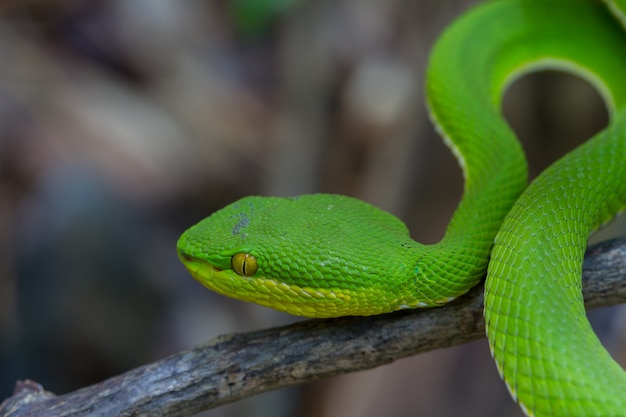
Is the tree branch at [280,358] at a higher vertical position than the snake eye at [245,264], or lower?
lower

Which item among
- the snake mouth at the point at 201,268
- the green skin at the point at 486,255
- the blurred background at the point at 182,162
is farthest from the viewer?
the blurred background at the point at 182,162

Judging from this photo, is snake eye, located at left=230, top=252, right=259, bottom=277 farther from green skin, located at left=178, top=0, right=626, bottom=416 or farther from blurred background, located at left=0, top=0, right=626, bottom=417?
blurred background, located at left=0, top=0, right=626, bottom=417

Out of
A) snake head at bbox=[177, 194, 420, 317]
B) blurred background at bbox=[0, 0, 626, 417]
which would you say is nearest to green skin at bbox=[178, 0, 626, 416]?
snake head at bbox=[177, 194, 420, 317]

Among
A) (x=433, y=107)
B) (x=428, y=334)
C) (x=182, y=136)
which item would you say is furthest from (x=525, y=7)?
(x=182, y=136)

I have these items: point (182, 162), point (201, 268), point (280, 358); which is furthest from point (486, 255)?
point (182, 162)

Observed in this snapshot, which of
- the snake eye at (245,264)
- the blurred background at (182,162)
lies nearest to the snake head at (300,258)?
the snake eye at (245,264)

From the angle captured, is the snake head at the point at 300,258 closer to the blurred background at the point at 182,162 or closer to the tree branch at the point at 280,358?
the tree branch at the point at 280,358

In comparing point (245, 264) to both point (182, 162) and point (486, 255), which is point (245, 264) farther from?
point (182, 162)

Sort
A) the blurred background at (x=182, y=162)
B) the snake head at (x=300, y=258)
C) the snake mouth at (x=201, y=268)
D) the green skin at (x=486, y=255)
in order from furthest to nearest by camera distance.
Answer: the blurred background at (x=182, y=162), the snake mouth at (x=201, y=268), the snake head at (x=300, y=258), the green skin at (x=486, y=255)

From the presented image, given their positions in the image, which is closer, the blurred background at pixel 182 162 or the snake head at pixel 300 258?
the snake head at pixel 300 258
